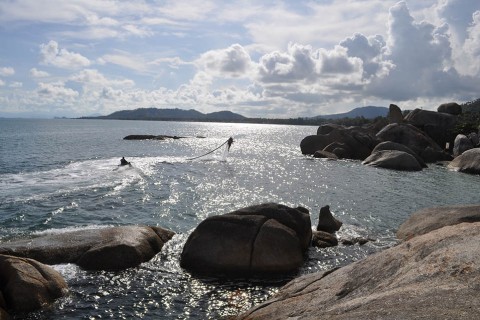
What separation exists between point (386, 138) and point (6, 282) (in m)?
52.3

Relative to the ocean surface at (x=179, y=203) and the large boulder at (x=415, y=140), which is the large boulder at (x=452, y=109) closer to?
the large boulder at (x=415, y=140)

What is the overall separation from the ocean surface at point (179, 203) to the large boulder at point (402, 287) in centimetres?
360

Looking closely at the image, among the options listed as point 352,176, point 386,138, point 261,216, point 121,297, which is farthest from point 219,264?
point 386,138

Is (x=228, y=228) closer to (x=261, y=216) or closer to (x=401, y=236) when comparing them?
(x=261, y=216)

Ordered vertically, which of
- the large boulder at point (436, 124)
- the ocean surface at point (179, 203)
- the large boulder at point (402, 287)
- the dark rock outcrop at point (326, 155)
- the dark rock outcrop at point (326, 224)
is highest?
the large boulder at point (436, 124)

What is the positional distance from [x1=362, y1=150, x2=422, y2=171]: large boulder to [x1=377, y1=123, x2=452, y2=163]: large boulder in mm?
8240

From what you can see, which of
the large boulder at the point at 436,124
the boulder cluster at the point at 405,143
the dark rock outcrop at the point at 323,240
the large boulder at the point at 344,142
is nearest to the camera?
the dark rock outcrop at the point at 323,240

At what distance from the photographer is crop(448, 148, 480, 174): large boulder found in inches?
1635

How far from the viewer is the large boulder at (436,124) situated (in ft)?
200

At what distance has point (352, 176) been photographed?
38.4m

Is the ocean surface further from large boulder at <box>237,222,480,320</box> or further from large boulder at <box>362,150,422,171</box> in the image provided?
large boulder at <box>237,222,480,320</box>

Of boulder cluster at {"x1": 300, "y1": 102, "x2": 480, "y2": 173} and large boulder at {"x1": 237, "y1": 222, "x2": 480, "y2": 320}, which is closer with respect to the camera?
large boulder at {"x1": 237, "y1": 222, "x2": 480, "y2": 320}

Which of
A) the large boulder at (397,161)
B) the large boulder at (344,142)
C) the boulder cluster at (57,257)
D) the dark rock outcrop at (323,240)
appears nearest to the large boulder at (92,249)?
the boulder cluster at (57,257)

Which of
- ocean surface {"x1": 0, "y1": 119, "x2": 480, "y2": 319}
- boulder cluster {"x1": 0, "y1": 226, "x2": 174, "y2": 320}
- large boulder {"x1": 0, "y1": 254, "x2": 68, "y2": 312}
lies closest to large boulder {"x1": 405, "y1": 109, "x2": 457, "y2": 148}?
ocean surface {"x1": 0, "y1": 119, "x2": 480, "y2": 319}
